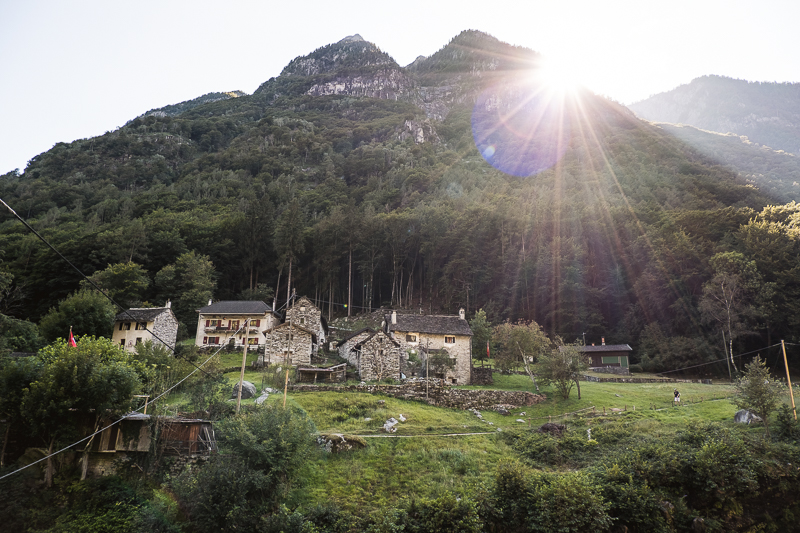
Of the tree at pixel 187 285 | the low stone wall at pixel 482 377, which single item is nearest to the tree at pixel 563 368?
the low stone wall at pixel 482 377

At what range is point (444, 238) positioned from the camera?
2739 inches

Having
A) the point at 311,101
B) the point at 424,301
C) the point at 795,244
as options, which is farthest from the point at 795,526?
the point at 311,101

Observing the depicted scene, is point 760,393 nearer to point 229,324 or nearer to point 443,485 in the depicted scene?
point 443,485

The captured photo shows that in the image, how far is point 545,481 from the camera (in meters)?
17.3

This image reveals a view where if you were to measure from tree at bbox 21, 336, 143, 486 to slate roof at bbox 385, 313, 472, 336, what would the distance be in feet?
84.8

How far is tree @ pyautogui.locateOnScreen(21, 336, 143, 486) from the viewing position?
17156 mm

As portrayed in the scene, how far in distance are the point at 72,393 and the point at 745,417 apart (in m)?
34.5

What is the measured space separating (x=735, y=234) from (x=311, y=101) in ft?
519

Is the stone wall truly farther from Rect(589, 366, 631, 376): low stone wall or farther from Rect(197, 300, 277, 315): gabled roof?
Rect(589, 366, 631, 376): low stone wall

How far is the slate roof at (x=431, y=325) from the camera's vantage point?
136 ft

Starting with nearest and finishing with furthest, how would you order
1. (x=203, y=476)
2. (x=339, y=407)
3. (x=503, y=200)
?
1. (x=203, y=476)
2. (x=339, y=407)
3. (x=503, y=200)

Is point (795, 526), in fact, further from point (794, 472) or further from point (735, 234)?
point (735, 234)

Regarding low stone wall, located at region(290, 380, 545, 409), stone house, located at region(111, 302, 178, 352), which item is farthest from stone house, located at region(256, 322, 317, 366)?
stone house, located at region(111, 302, 178, 352)

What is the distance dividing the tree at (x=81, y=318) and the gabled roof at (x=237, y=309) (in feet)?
28.0
